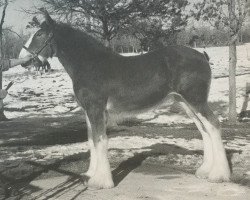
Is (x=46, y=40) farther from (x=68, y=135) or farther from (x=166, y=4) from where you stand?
(x=166, y=4)

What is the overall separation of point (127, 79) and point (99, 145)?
1239 mm

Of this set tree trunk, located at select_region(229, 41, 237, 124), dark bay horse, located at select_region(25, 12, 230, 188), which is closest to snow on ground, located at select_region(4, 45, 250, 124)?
tree trunk, located at select_region(229, 41, 237, 124)

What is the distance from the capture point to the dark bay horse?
6809mm

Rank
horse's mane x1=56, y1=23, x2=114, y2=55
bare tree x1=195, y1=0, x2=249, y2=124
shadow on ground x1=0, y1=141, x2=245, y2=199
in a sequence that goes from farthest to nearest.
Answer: bare tree x1=195, y1=0, x2=249, y2=124, horse's mane x1=56, y1=23, x2=114, y2=55, shadow on ground x1=0, y1=141, x2=245, y2=199

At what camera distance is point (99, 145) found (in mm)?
6613

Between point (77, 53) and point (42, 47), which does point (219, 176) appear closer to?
point (77, 53)

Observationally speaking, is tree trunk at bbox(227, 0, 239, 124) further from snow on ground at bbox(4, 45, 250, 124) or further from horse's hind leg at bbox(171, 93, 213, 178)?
horse's hind leg at bbox(171, 93, 213, 178)

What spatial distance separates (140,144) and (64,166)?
2.59m

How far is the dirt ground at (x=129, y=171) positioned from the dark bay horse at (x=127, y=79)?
0.43m

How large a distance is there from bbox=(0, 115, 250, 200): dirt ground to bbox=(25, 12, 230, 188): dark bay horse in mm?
434

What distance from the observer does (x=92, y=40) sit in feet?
23.1

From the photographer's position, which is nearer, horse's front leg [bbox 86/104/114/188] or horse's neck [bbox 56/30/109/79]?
horse's front leg [bbox 86/104/114/188]

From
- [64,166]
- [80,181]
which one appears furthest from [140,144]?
[80,181]

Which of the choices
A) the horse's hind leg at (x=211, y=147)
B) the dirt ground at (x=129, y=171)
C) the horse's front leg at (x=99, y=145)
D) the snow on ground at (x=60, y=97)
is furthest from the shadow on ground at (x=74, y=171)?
the snow on ground at (x=60, y=97)
